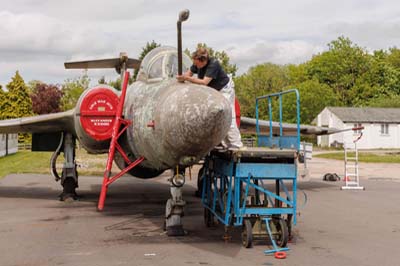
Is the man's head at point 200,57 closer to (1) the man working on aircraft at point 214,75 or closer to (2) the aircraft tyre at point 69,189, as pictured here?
(1) the man working on aircraft at point 214,75

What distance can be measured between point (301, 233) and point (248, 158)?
6.81ft

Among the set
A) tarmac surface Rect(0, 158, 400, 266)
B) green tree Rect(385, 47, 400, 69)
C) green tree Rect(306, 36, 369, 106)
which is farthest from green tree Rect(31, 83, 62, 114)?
tarmac surface Rect(0, 158, 400, 266)

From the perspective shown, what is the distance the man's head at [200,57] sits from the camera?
306 inches

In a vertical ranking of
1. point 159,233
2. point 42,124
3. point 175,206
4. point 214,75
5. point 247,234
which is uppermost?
point 214,75

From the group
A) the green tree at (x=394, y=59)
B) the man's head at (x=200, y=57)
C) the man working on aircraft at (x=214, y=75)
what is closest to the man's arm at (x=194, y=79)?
the man working on aircraft at (x=214, y=75)

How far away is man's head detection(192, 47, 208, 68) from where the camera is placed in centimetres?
778

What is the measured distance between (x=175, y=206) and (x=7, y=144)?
29.4 meters

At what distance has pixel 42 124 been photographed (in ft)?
41.1

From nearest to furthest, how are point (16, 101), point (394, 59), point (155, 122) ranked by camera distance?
point (155, 122)
point (16, 101)
point (394, 59)

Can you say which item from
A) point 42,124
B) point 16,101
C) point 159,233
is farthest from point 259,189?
point 16,101

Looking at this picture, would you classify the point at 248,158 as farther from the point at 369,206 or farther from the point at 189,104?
the point at 369,206

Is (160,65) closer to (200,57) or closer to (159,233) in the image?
(200,57)

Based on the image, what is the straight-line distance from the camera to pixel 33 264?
6.43m

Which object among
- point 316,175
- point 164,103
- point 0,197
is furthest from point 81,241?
point 316,175
